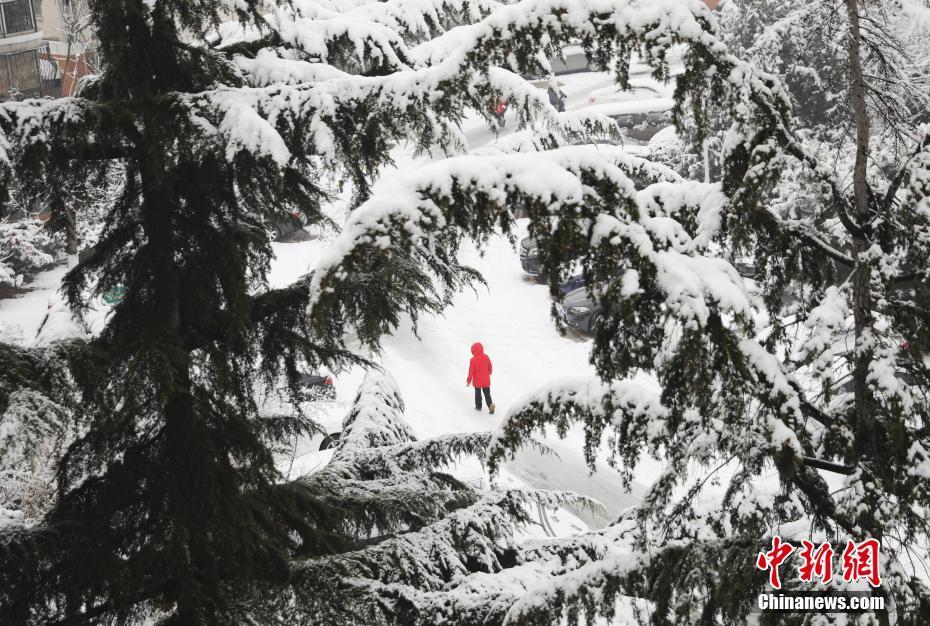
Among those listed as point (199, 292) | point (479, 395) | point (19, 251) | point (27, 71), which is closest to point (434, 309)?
point (199, 292)

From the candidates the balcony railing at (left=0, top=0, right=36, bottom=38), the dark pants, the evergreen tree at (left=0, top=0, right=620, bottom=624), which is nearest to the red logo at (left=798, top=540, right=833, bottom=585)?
the evergreen tree at (left=0, top=0, right=620, bottom=624)

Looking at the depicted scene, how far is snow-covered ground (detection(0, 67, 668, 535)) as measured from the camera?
1198 centimetres

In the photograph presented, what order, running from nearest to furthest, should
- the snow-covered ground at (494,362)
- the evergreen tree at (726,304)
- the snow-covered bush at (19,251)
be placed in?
1. the evergreen tree at (726,304)
2. the snow-covered ground at (494,362)
3. the snow-covered bush at (19,251)

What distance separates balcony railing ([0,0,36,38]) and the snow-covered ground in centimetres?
778

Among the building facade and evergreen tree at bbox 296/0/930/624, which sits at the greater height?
the building facade

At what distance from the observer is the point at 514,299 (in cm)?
2083

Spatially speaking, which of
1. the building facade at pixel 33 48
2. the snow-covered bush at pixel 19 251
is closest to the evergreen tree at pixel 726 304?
the snow-covered bush at pixel 19 251

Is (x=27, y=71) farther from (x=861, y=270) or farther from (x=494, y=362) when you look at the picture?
(x=861, y=270)

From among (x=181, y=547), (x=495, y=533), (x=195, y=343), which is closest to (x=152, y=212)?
(x=195, y=343)

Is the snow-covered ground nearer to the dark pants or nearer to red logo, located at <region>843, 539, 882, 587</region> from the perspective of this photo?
the dark pants

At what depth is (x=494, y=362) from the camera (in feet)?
56.7

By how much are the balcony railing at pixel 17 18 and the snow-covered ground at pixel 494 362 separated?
7784mm

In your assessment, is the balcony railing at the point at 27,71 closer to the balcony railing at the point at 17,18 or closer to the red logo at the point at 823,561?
the balcony railing at the point at 17,18

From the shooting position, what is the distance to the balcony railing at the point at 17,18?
2417 centimetres
